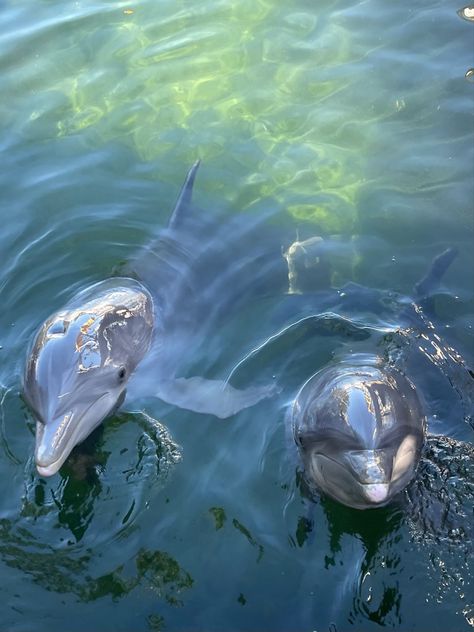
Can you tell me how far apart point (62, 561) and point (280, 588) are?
1.47m

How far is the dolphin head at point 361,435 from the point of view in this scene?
15.8ft

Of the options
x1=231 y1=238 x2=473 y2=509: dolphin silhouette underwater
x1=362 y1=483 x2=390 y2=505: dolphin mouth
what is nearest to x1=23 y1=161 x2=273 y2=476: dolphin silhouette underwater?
x1=231 y1=238 x2=473 y2=509: dolphin silhouette underwater

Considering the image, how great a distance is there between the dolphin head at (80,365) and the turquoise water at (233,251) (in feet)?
1.18

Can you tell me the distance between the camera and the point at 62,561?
17.3 ft

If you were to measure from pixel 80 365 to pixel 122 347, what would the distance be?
0.71m

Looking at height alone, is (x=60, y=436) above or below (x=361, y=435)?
above

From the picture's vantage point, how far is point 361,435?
15.8ft

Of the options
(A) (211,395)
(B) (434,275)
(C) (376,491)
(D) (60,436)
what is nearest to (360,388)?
(C) (376,491)

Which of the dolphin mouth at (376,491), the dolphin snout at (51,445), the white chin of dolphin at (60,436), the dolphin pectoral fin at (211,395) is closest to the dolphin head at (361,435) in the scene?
the dolphin mouth at (376,491)

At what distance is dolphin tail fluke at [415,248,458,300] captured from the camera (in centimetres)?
719

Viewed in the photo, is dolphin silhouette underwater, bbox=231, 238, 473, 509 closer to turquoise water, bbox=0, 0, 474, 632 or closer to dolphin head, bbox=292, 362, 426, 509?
dolphin head, bbox=292, 362, 426, 509

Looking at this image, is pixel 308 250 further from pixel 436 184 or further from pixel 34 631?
pixel 34 631

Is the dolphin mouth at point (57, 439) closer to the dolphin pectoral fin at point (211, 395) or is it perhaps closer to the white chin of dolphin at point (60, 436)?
the white chin of dolphin at point (60, 436)

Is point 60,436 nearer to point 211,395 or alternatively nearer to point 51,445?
point 51,445
